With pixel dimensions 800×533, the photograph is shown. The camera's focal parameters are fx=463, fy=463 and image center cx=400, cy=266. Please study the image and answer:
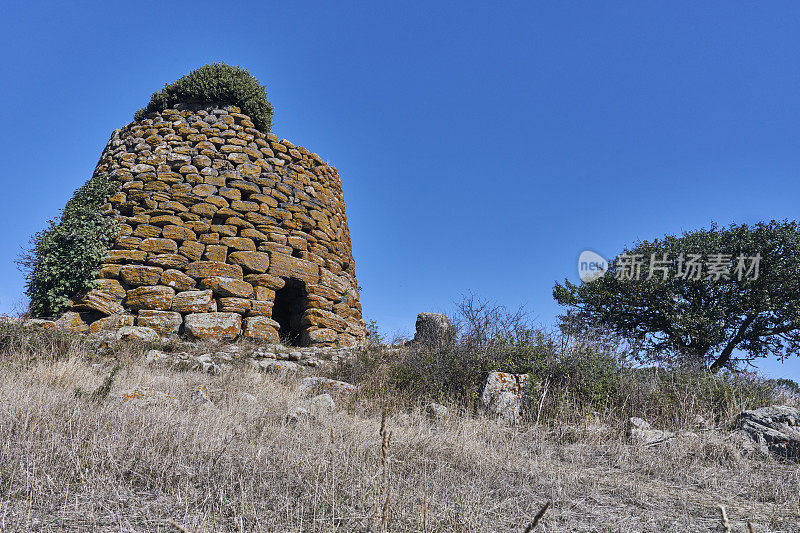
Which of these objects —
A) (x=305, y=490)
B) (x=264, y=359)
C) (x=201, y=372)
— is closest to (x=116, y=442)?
(x=305, y=490)

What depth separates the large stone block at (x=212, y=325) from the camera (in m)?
8.62

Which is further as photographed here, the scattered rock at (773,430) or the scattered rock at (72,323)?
the scattered rock at (72,323)

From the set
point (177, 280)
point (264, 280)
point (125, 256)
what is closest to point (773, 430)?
point (264, 280)

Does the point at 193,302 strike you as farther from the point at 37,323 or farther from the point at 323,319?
the point at 323,319

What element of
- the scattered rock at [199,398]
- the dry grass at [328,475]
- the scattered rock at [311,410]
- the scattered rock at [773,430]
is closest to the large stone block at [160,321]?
the dry grass at [328,475]

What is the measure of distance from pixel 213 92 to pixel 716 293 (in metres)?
16.5

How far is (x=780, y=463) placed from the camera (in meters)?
4.71

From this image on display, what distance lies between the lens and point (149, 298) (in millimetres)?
8758

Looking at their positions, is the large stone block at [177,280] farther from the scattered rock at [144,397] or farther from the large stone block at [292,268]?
the scattered rock at [144,397]

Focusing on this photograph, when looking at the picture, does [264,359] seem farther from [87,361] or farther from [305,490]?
[305,490]

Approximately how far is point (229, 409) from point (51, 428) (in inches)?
61.2

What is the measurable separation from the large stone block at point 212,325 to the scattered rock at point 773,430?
801cm

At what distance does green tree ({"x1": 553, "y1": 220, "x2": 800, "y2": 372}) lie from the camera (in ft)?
48.7

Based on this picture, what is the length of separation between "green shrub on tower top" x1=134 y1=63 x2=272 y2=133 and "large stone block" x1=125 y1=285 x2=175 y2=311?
5.05 metres
